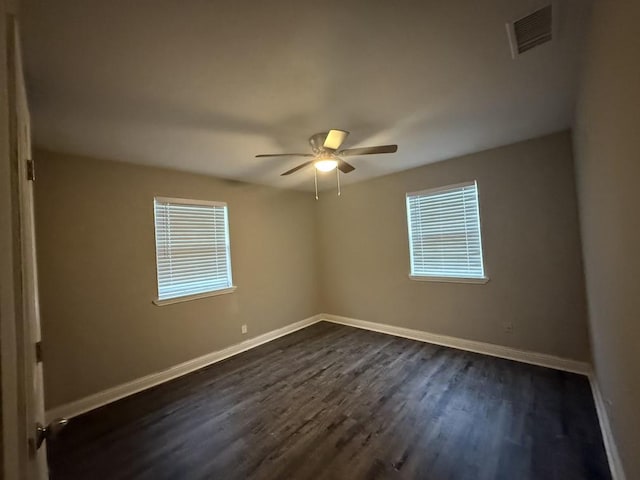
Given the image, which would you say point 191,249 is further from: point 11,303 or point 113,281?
point 11,303

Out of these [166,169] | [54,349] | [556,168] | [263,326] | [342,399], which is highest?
[166,169]

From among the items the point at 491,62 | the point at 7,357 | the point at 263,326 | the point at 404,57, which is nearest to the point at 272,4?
the point at 404,57

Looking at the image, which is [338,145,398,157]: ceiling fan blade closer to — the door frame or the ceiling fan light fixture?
the ceiling fan light fixture

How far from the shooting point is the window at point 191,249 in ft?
10.7

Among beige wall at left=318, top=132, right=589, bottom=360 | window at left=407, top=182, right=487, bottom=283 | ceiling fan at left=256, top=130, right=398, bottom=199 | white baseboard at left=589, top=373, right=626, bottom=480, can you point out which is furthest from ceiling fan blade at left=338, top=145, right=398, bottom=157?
white baseboard at left=589, top=373, right=626, bottom=480

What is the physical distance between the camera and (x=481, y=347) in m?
3.38

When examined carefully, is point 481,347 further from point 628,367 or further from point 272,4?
point 272,4

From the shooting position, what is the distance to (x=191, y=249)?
3.53 m

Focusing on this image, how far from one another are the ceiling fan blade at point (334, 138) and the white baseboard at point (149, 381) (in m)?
3.00

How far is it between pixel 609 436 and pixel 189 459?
9.36 feet

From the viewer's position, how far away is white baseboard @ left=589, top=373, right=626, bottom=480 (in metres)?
1.58

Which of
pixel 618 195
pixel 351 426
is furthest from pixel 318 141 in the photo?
pixel 351 426

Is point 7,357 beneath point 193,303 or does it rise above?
above

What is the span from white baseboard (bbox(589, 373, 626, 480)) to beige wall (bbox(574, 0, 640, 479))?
116mm
